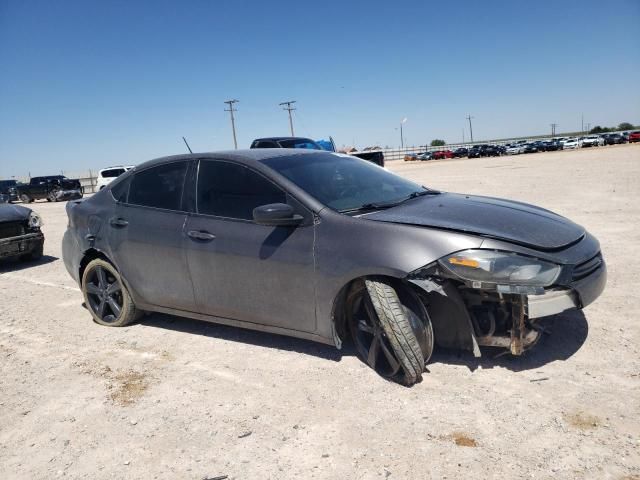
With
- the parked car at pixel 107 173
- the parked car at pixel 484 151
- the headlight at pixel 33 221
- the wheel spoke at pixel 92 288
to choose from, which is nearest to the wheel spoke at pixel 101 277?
the wheel spoke at pixel 92 288

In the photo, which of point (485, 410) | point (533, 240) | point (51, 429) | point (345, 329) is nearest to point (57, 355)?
point (51, 429)

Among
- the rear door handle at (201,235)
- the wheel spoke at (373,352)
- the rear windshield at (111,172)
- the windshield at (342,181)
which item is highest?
the rear windshield at (111,172)

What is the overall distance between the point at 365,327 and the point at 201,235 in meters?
1.50

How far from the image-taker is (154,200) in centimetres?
427

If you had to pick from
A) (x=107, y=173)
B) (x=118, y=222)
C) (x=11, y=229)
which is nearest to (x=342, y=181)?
(x=118, y=222)

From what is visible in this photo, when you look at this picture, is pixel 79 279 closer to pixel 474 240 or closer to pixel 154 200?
pixel 154 200

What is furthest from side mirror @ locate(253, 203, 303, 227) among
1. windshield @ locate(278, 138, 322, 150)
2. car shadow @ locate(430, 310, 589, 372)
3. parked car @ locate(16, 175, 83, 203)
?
parked car @ locate(16, 175, 83, 203)

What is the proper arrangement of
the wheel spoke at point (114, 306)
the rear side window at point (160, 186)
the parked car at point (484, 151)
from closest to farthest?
the rear side window at point (160, 186), the wheel spoke at point (114, 306), the parked car at point (484, 151)

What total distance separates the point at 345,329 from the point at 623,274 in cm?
344

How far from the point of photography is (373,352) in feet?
10.7

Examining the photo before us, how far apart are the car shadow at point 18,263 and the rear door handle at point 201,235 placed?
5925mm

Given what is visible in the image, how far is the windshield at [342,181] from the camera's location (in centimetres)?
356

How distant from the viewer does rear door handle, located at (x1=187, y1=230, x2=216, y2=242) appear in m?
3.76

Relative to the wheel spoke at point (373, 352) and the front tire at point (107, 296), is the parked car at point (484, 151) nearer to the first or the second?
the front tire at point (107, 296)
